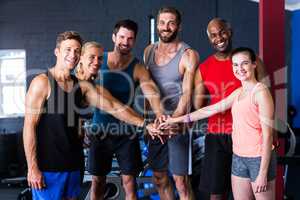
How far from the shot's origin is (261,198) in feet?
6.21

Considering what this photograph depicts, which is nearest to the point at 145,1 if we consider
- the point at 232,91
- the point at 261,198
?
the point at 232,91

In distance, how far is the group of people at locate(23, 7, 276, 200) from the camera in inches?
74.3

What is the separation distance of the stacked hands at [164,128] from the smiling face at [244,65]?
545mm

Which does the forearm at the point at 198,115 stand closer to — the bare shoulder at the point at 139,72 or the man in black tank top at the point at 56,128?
the bare shoulder at the point at 139,72

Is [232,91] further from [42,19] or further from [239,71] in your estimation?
[42,19]

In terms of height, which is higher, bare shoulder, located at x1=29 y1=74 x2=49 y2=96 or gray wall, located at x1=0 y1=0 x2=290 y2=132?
gray wall, located at x1=0 y1=0 x2=290 y2=132

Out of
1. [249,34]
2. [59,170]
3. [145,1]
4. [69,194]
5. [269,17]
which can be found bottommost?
[69,194]

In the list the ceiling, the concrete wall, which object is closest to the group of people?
the concrete wall

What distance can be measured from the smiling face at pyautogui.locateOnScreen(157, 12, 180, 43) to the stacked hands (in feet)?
1.54

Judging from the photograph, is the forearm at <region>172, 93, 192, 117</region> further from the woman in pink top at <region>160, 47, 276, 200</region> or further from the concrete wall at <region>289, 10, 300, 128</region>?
the concrete wall at <region>289, 10, 300, 128</region>

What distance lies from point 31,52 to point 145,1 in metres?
1.67

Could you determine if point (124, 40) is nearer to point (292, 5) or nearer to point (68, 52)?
point (68, 52)

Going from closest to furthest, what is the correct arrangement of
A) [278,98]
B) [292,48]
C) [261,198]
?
1. [261,198]
2. [278,98]
3. [292,48]

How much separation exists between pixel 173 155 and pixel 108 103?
0.50m
